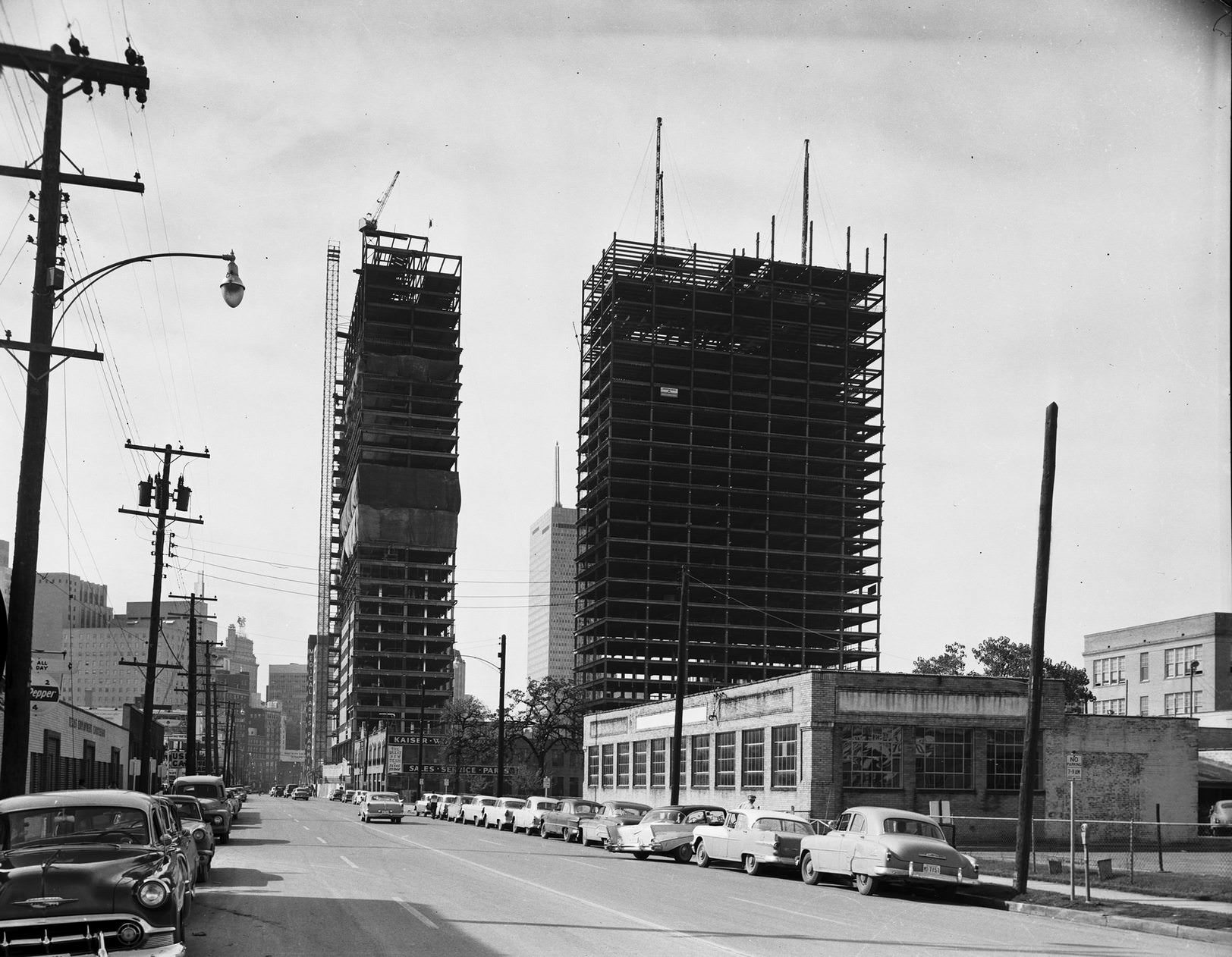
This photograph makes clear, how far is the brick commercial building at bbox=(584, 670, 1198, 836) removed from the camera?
46.7 m

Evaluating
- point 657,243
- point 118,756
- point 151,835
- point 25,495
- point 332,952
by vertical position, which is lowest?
point 118,756

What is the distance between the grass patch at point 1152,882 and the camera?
2400 cm

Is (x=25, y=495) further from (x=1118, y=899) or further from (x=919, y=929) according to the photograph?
(x=1118, y=899)

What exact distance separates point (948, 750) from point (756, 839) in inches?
769

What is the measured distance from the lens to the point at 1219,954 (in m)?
16.9

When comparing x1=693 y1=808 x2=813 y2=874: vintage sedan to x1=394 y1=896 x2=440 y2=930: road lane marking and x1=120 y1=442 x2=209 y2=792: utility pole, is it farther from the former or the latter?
x1=120 y1=442 x2=209 y2=792: utility pole

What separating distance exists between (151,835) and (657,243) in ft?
579

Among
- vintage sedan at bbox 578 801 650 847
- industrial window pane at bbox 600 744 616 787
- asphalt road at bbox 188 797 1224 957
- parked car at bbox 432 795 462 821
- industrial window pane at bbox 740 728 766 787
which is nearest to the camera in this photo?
asphalt road at bbox 188 797 1224 957

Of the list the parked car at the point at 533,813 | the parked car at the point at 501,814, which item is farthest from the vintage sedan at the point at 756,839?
the parked car at the point at 501,814

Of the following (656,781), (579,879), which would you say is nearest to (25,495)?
(579,879)

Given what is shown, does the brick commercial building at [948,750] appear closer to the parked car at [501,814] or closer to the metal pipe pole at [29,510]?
the parked car at [501,814]

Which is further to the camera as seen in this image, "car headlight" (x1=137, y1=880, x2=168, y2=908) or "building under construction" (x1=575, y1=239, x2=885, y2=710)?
"building under construction" (x1=575, y1=239, x2=885, y2=710)

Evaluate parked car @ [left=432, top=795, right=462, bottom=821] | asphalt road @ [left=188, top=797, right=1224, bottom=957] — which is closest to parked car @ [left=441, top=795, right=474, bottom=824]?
parked car @ [left=432, top=795, right=462, bottom=821]

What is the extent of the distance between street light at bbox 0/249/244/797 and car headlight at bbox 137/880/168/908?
8.69m
